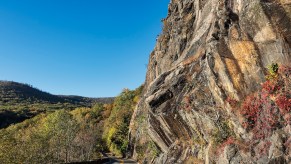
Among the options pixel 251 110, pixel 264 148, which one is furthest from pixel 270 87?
pixel 264 148

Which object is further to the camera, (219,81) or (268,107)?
(219,81)

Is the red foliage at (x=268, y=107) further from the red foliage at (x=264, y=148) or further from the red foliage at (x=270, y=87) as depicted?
the red foliage at (x=264, y=148)

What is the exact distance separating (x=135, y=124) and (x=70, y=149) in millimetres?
20840

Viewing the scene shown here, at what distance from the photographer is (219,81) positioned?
2281 centimetres

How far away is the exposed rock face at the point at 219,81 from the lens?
20484mm

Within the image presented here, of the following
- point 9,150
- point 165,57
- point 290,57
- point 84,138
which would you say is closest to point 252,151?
point 290,57

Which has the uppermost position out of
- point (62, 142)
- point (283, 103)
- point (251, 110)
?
point (283, 103)

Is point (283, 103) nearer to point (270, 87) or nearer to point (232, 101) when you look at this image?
point (270, 87)

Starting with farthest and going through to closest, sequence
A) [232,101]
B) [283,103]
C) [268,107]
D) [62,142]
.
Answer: [62,142] → [232,101] → [268,107] → [283,103]

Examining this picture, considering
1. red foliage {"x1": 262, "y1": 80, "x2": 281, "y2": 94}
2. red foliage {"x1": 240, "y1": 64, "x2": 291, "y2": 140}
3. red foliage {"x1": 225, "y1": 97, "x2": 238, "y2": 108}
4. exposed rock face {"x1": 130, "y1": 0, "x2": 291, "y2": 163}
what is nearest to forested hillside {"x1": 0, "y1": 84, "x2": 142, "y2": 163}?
exposed rock face {"x1": 130, "y1": 0, "x2": 291, "y2": 163}

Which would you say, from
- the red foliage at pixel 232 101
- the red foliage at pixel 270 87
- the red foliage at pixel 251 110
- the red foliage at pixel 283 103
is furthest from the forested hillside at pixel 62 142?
the red foliage at pixel 283 103

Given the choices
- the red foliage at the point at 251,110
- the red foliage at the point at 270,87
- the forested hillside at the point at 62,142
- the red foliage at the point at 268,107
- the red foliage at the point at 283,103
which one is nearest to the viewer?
the red foliage at the point at 283,103

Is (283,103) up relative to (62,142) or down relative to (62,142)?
up

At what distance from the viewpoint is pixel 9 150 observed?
148ft
